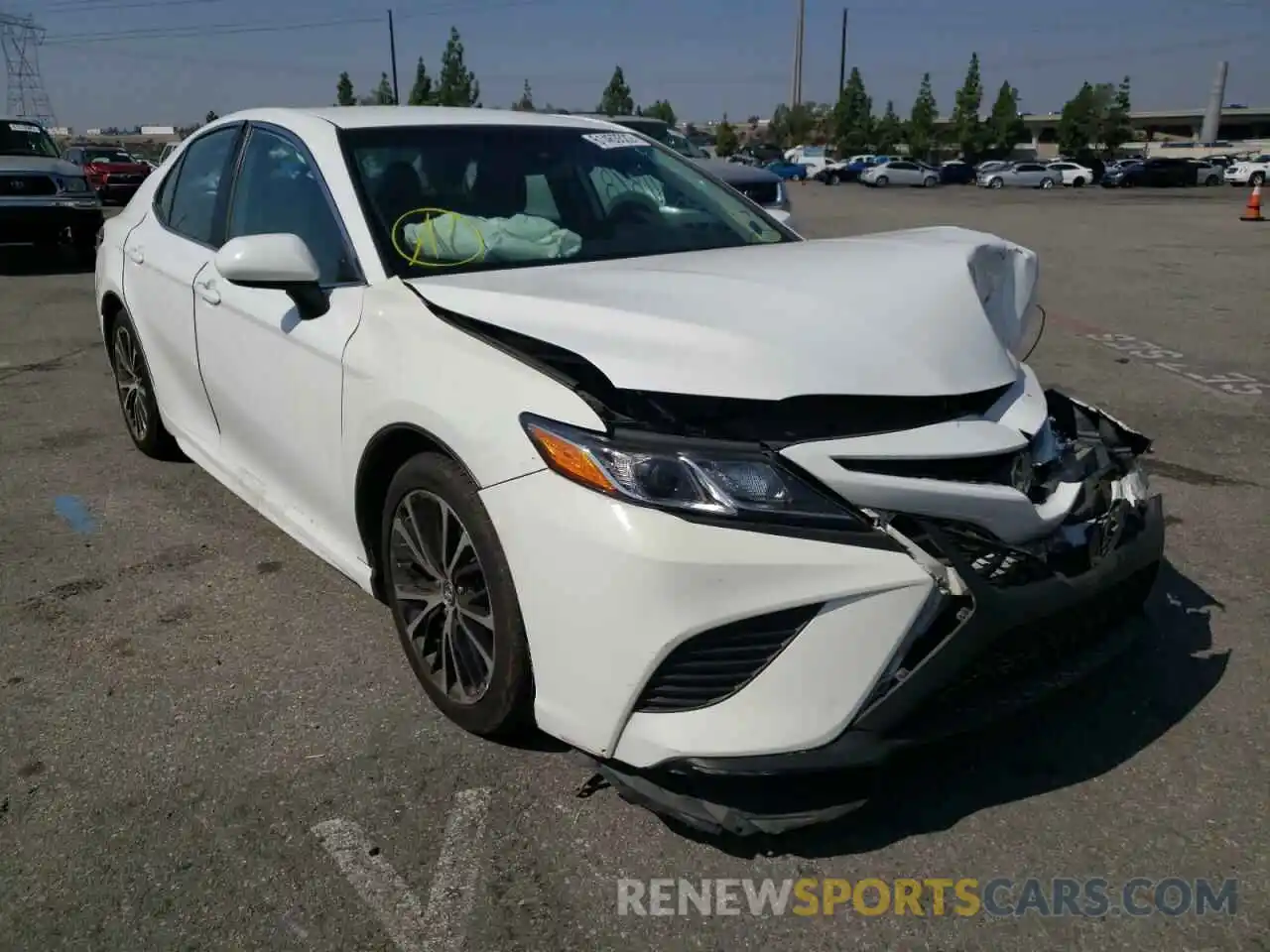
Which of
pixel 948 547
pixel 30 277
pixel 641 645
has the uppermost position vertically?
pixel 948 547

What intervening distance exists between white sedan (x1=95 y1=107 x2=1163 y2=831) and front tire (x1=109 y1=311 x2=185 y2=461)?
147 cm

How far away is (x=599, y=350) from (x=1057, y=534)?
1147mm

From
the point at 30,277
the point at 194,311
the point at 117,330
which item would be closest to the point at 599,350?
the point at 194,311

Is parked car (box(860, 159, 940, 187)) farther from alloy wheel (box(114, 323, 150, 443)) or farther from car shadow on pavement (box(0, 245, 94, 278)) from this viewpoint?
alloy wheel (box(114, 323, 150, 443))

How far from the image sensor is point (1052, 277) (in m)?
12.5

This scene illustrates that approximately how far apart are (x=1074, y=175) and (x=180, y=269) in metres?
54.7

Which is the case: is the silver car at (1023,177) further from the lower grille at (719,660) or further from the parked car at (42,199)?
the lower grille at (719,660)

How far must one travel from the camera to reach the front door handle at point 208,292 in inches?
147

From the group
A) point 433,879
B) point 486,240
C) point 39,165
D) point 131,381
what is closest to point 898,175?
point 39,165

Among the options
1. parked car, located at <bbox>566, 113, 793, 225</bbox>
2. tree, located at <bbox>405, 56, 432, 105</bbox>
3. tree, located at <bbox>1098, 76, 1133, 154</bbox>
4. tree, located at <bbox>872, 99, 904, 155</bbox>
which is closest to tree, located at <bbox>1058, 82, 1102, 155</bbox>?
tree, located at <bbox>1098, 76, 1133, 154</bbox>

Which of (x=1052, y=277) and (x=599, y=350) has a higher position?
(x=599, y=350)

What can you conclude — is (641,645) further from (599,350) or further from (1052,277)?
(1052,277)

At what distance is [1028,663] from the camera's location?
237 centimetres

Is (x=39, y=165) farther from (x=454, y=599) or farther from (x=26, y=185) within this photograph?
(x=454, y=599)
